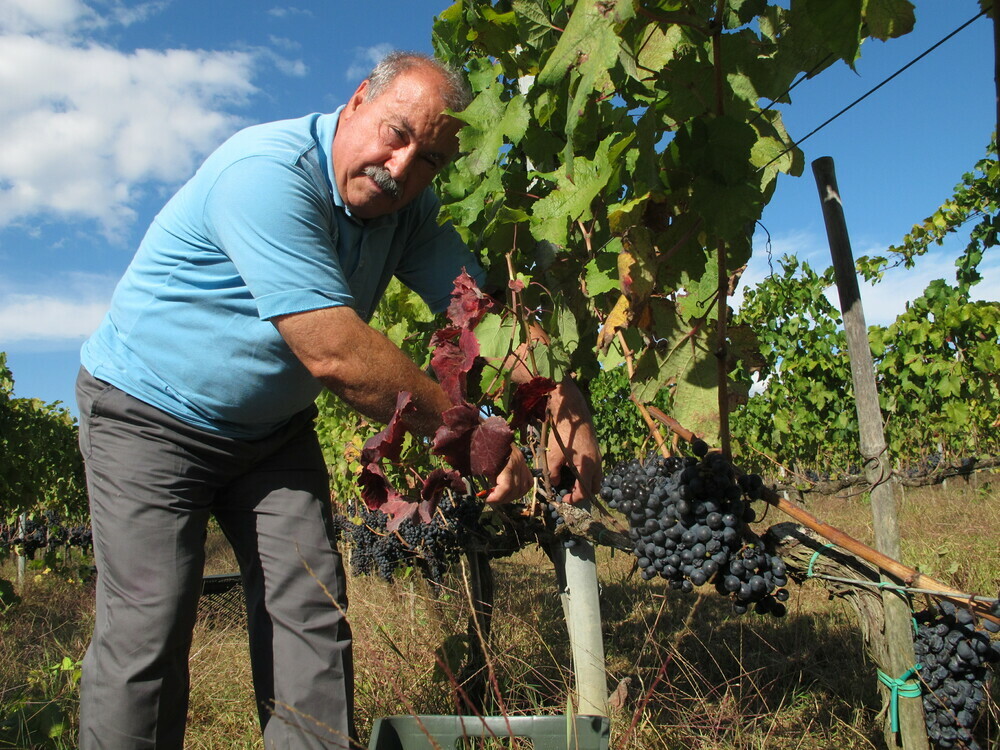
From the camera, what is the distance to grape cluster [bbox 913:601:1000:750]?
1.48 meters

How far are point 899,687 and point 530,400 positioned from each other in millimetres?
968

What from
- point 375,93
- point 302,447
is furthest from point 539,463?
point 375,93

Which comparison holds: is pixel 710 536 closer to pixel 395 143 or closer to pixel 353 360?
pixel 353 360

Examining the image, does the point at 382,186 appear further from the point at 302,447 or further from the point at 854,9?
the point at 854,9

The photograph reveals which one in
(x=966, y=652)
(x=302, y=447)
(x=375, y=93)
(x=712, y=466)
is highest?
(x=375, y=93)

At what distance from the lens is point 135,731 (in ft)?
5.91

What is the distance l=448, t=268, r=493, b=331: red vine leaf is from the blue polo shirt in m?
0.25

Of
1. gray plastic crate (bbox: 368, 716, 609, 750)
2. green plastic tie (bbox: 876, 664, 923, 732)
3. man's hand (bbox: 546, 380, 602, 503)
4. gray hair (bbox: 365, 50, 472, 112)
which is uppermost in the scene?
gray hair (bbox: 365, 50, 472, 112)

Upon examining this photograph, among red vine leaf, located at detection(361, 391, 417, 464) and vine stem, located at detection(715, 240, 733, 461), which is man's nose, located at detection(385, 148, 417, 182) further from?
A: vine stem, located at detection(715, 240, 733, 461)

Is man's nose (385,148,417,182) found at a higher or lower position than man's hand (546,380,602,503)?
higher

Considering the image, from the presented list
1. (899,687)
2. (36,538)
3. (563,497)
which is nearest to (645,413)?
(563,497)

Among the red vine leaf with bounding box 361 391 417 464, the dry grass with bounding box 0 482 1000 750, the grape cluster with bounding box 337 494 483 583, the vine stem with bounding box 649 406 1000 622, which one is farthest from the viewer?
the grape cluster with bounding box 337 494 483 583

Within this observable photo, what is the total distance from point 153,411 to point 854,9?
1788mm

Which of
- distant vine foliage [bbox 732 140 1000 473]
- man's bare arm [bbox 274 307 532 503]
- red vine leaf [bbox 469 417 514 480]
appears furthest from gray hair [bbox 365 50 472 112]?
distant vine foliage [bbox 732 140 1000 473]
